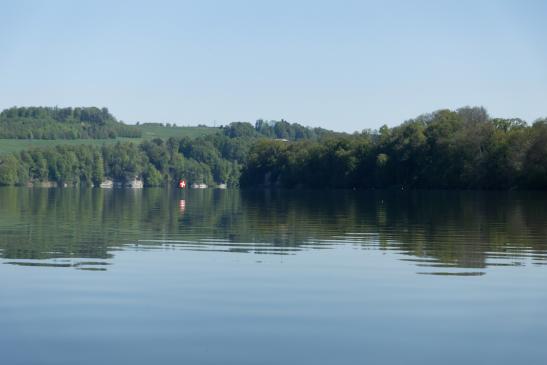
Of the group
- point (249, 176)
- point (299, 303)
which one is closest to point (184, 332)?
point (299, 303)

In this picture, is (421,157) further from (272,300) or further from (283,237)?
(272,300)

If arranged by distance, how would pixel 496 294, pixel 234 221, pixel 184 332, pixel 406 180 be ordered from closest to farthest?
pixel 184 332 < pixel 496 294 < pixel 234 221 < pixel 406 180

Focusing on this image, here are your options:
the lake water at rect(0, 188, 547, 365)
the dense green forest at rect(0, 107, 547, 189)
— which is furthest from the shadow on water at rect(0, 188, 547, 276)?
the dense green forest at rect(0, 107, 547, 189)

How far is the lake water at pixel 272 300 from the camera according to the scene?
1232 centimetres

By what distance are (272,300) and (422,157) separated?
405 feet

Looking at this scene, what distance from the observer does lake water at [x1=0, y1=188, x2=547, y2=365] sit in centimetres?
1232

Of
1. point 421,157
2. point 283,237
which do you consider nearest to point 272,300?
point 283,237

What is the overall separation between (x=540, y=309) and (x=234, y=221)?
89.4 ft

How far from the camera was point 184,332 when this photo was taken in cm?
1338

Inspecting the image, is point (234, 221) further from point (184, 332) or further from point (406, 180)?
point (406, 180)

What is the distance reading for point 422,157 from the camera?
137625 mm

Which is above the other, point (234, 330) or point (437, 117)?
point (437, 117)

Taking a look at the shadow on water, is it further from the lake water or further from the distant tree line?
the distant tree line

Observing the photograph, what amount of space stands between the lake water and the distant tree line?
8745 centimetres
